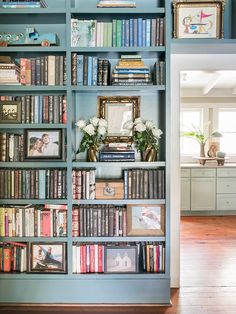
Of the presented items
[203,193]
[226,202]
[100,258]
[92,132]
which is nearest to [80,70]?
[92,132]

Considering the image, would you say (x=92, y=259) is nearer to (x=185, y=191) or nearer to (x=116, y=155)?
(x=116, y=155)

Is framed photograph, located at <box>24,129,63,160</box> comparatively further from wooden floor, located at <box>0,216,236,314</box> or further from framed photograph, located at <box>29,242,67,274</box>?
wooden floor, located at <box>0,216,236,314</box>

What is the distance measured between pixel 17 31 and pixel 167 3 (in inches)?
49.8

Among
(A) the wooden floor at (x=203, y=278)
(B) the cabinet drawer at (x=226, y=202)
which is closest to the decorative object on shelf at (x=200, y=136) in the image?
(B) the cabinet drawer at (x=226, y=202)

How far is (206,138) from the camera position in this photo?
6.21 meters

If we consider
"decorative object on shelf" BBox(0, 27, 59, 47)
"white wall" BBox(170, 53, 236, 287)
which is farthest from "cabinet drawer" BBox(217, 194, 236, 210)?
"decorative object on shelf" BBox(0, 27, 59, 47)

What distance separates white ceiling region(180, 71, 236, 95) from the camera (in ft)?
16.8

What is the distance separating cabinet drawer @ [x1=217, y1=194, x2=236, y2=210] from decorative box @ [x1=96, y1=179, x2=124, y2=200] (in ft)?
11.5

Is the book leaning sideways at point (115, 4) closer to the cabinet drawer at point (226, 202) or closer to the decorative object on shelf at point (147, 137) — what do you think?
the decorative object on shelf at point (147, 137)

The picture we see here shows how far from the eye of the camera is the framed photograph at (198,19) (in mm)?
2863

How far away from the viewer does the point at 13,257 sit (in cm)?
272

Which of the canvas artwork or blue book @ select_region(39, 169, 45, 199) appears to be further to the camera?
the canvas artwork

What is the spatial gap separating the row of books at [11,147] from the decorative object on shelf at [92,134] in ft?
1.51

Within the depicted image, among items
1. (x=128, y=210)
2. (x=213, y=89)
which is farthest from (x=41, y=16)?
(x=213, y=89)
